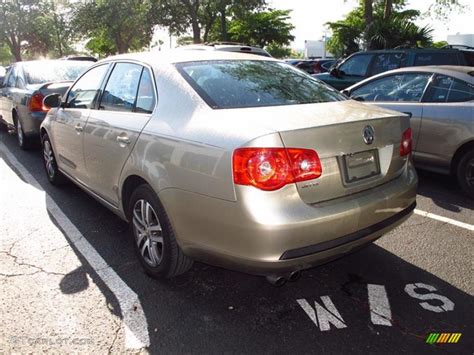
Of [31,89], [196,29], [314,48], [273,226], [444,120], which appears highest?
[314,48]

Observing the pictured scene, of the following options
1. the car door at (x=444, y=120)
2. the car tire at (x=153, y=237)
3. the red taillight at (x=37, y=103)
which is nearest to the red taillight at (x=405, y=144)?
the car tire at (x=153, y=237)

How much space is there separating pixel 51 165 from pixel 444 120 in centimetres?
486

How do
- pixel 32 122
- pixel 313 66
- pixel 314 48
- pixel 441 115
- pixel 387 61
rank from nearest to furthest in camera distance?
pixel 441 115, pixel 32 122, pixel 387 61, pixel 313 66, pixel 314 48

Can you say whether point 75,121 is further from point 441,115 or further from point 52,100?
point 441,115

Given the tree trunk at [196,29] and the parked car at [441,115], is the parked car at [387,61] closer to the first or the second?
the parked car at [441,115]

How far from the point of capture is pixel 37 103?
22.7ft

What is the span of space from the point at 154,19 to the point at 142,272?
27023 mm

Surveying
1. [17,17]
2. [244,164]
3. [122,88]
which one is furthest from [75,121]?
[17,17]

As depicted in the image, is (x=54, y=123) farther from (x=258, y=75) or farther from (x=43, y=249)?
(x=258, y=75)

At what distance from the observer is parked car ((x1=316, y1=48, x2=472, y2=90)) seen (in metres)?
7.67

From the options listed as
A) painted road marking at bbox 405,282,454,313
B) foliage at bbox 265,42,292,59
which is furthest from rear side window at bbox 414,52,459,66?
foliage at bbox 265,42,292,59

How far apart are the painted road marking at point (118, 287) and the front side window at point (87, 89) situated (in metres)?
1.20

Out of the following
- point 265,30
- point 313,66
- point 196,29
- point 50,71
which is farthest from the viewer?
point 265,30

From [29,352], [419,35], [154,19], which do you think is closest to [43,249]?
[29,352]
